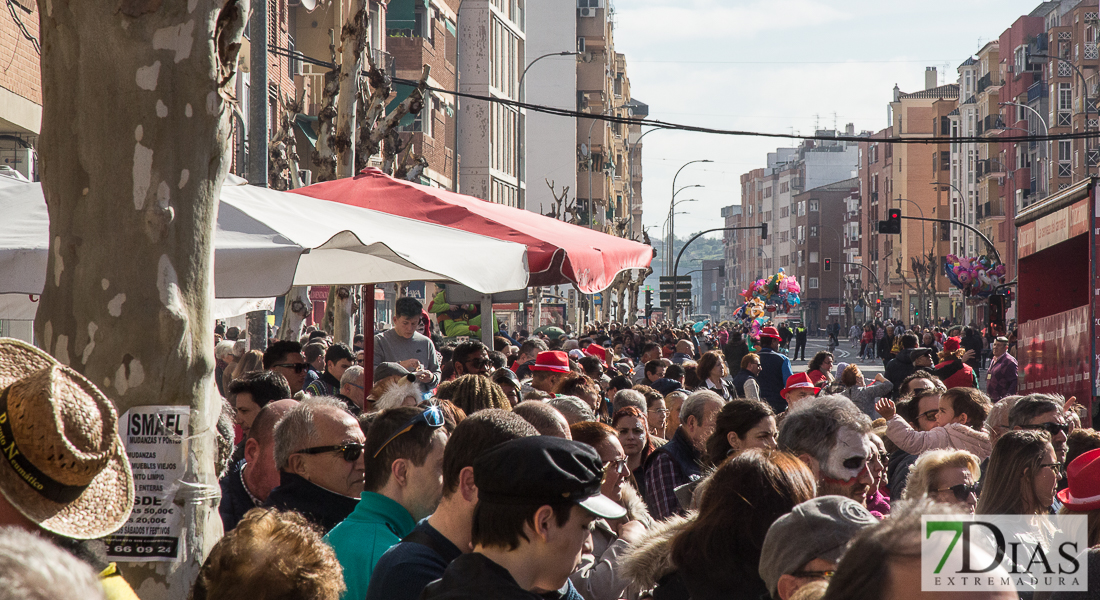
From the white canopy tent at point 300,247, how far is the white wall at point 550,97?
68756 millimetres

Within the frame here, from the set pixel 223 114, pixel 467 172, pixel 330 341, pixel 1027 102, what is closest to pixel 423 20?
pixel 467 172

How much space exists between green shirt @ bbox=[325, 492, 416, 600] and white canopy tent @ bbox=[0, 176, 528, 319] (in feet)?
4.78

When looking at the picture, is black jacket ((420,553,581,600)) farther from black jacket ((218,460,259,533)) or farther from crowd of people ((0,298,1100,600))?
black jacket ((218,460,259,533))

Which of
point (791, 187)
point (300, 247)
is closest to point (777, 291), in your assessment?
point (300, 247)

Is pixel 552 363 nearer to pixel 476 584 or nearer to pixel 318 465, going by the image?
pixel 318 465

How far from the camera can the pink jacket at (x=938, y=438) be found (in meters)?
7.81

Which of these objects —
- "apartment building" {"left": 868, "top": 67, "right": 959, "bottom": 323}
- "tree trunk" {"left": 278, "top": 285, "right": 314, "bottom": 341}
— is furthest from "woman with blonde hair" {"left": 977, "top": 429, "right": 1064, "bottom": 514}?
"apartment building" {"left": 868, "top": 67, "right": 959, "bottom": 323}

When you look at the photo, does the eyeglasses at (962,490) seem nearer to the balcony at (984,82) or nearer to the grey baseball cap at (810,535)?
the grey baseball cap at (810,535)

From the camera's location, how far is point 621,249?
31.3 ft

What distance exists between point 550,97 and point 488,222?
73073 mm

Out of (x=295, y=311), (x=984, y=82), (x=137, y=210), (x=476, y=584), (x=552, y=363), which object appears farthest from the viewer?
(x=984, y=82)

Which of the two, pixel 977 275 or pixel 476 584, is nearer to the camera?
pixel 476 584

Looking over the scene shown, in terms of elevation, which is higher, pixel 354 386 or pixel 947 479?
pixel 354 386

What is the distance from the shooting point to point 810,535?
339 cm
